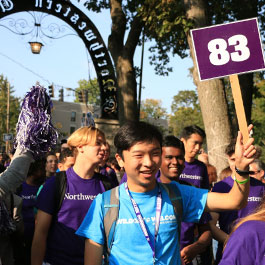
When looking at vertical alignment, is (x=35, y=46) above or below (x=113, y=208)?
above

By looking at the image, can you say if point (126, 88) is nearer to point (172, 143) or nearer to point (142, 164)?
point (172, 143)

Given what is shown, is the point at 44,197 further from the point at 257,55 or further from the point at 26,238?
the point at 257,55

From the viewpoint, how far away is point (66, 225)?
3828 millimetres

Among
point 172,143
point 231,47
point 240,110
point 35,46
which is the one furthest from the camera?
point 35,46

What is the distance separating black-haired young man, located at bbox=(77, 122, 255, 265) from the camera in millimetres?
2789

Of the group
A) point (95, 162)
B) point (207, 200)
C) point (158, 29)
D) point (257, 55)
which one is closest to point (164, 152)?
point (95, 162)

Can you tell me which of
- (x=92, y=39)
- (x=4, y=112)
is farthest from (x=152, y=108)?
(x=92, y=39)

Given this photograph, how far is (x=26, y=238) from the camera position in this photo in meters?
5.36

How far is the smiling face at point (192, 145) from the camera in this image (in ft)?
20.7

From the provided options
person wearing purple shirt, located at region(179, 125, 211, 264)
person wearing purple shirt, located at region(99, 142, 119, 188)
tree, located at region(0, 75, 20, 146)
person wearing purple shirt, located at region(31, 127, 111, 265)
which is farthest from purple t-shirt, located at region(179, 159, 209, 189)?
tree, located at region(0, 75, 20, 146)

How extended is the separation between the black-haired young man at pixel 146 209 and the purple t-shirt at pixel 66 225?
0.98 meters

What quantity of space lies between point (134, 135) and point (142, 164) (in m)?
0.21

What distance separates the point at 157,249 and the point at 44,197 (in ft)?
4.39

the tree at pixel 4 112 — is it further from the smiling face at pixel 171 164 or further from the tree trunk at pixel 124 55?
the smiling face at pixel 171 164
